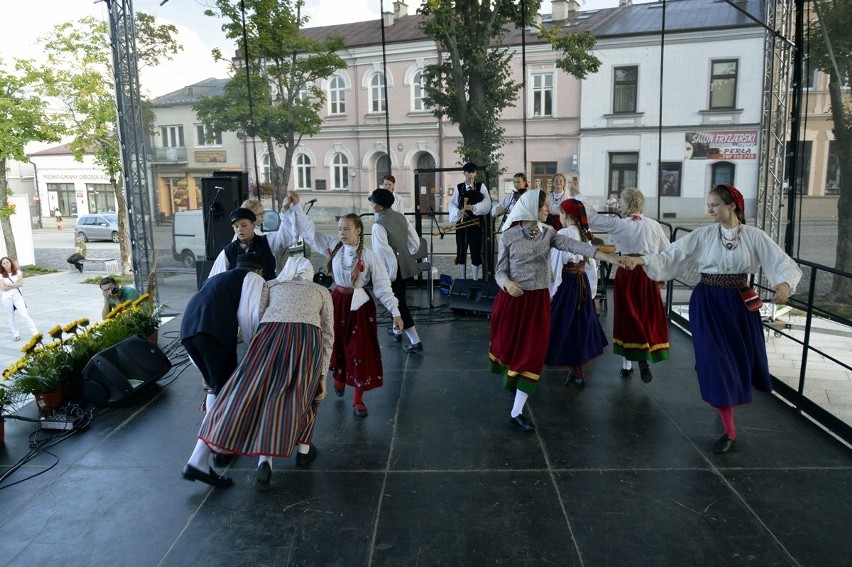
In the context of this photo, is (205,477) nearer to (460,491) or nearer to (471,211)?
(460,491)

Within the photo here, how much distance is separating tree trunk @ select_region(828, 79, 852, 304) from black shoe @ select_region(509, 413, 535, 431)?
617 centimetres

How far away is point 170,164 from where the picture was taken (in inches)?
364

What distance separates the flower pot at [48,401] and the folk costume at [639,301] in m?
4.10

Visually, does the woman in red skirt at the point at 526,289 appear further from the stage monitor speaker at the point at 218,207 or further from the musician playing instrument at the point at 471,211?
the stage monitor speaker at the point at 218,207

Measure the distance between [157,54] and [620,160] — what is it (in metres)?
11.2

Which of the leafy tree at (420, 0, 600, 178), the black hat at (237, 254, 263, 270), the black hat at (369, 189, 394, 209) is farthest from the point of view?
the leafy tree at (420, 0, 600, 178)

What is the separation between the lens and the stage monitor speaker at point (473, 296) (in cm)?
717

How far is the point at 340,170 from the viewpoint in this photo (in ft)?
47.8

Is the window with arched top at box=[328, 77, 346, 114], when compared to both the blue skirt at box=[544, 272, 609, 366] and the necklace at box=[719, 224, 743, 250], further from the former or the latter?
the necklace at box=[719, 224, 743, 250]

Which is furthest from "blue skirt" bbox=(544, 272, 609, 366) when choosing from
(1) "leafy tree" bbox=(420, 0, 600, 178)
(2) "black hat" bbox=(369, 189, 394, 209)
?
(1) "leafy tree" bbox=(420, 0, 600, 178)

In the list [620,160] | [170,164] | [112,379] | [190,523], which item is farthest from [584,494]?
[620,160]

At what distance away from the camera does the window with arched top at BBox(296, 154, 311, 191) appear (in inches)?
555

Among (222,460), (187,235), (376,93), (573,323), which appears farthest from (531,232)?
(376,93)

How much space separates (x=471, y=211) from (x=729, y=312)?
160 inches
